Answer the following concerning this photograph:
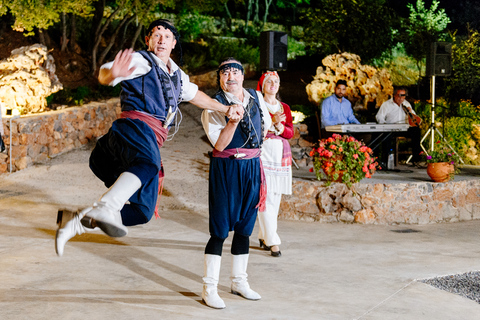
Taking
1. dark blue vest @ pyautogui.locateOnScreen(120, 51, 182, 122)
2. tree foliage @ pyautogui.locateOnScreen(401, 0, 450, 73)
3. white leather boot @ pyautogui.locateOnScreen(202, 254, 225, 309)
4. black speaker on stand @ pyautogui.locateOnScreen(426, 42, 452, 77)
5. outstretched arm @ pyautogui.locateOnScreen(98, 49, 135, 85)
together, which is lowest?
white leather boot @ pyautogui.locateOnScreen(202, 254, 225, 309)

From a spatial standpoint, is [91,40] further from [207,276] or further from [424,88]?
[207,276]

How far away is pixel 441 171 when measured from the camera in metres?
7.01

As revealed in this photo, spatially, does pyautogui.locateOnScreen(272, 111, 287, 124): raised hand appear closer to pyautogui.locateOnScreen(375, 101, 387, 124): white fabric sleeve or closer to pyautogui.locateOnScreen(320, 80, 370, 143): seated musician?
pyautogui.locateOnScreen(320, 80, 370, 143): seated musician

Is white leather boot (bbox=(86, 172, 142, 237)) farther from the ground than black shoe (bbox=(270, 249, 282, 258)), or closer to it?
farther from the ground

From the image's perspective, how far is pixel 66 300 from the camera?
3547mm

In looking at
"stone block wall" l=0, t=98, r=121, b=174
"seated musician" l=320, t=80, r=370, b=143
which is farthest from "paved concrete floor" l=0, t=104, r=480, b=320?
"seated musician" l=320, t=80, r=370, b=143

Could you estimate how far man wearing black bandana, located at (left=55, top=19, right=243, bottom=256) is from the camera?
116 inches

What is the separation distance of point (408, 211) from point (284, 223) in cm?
151

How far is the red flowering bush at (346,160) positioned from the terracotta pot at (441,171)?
95 centimetres

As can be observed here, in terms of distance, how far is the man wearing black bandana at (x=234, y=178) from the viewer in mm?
3707

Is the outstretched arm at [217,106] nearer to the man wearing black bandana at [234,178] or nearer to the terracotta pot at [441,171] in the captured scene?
the man wearing black bandana at [234,178]

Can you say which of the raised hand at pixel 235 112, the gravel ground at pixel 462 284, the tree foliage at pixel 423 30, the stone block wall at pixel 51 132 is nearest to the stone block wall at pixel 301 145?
the stone block wall at pixel 51 132

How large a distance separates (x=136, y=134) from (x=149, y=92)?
26cm

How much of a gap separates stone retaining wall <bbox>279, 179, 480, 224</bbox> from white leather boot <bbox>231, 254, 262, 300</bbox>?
3.02 meters
